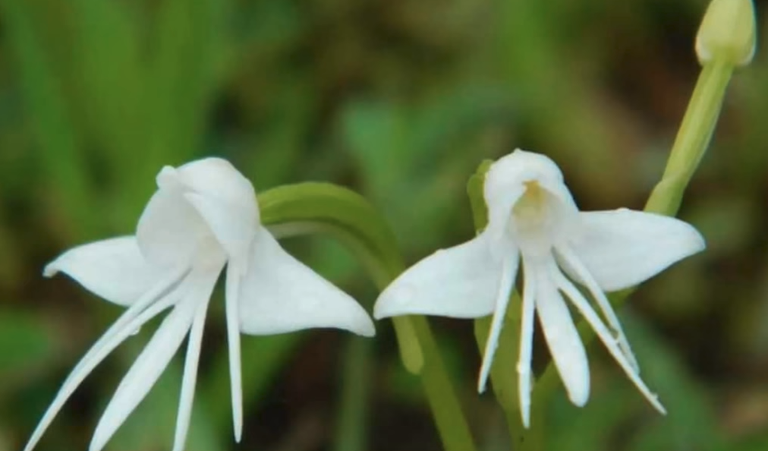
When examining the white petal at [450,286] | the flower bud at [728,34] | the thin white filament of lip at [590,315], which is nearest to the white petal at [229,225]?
the white petal at [450,286]

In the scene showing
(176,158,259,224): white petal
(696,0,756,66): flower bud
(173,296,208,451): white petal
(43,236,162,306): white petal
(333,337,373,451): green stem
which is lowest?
(333,337,373,451): green stem

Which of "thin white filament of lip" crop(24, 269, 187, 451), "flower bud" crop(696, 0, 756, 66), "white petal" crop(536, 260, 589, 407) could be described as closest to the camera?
"white petal" crop(536, 260, 589, 407)

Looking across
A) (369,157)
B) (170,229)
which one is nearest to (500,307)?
(170,229)

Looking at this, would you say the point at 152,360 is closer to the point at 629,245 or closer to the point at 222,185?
the point at 222,185

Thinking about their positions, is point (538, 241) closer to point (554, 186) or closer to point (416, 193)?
point (554, 186)

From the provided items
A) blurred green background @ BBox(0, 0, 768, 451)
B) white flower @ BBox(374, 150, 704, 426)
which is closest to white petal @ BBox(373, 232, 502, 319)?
white flower @ BBox(374, 150, 704, 426)

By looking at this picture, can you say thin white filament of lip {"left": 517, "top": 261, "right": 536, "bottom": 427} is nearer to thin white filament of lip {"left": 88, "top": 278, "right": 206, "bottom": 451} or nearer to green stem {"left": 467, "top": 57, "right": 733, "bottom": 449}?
green stem {"left": 467, "top": 57, "right": 733, "bottom": 449}

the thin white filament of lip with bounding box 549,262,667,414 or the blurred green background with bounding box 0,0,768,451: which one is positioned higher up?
the thin white filament of lip with bounding box 549,262,667,414
